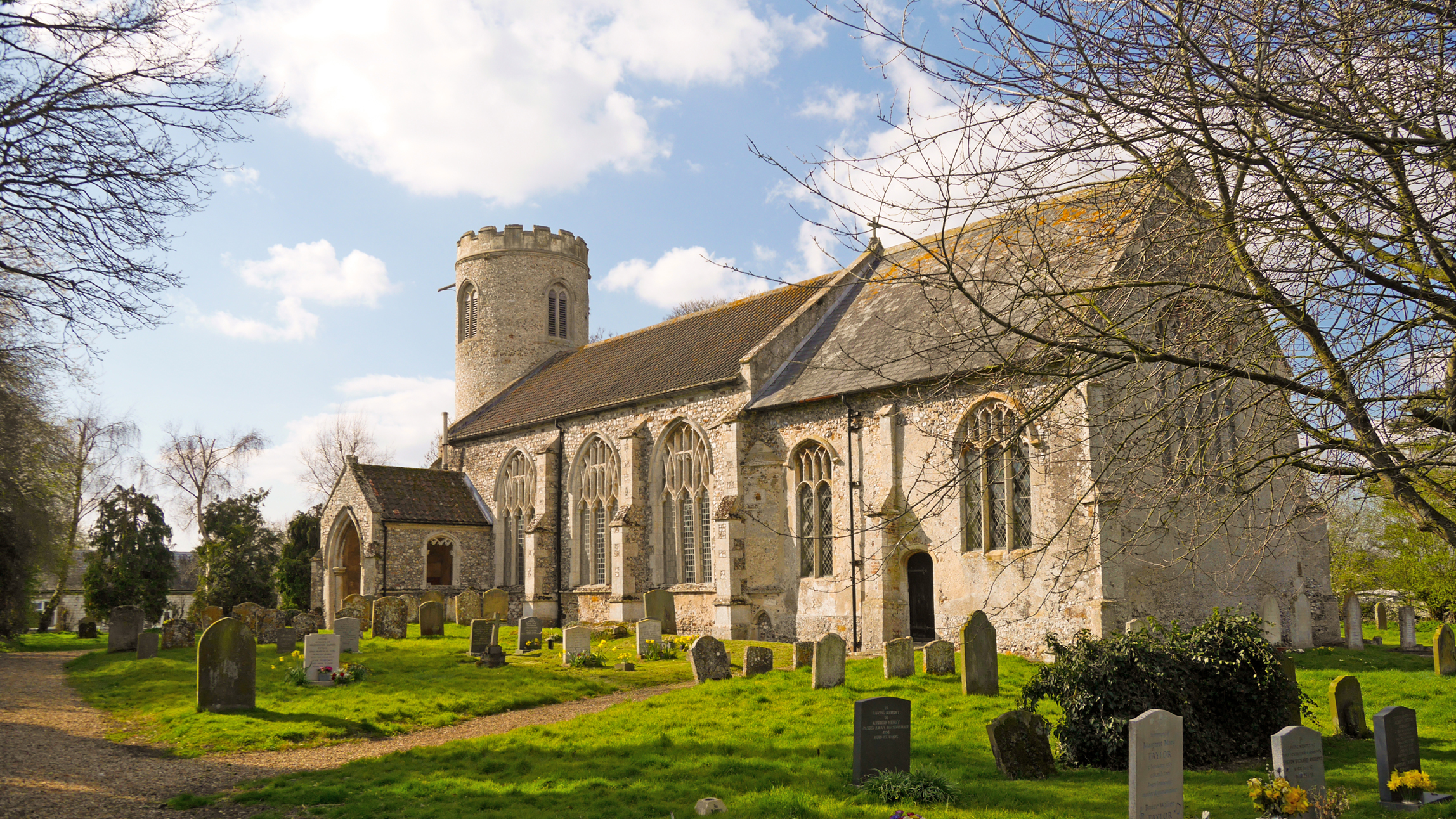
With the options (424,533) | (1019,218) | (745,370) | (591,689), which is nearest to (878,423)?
(745,370)

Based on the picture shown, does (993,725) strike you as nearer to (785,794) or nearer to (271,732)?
(785,794)

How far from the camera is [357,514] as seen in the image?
27328mm

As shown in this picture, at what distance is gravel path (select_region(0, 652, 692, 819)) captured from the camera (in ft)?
28.1

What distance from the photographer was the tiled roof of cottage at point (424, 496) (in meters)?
27.3

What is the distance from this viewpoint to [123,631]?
22359 millimetres

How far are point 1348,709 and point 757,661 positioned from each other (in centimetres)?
750

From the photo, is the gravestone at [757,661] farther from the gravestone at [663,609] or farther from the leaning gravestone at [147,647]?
the leaning gravestone at [147,647]

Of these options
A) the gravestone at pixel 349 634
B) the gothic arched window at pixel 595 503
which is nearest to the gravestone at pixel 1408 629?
the gothic arched window at pixel 595 503

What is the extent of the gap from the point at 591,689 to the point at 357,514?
15485mm

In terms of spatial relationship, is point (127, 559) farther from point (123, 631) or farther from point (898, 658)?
point (898, 658)

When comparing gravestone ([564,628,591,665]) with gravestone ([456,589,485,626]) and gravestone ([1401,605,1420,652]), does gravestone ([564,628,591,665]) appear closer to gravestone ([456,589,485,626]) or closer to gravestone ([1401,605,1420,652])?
gravestone ([456,589,485,626])

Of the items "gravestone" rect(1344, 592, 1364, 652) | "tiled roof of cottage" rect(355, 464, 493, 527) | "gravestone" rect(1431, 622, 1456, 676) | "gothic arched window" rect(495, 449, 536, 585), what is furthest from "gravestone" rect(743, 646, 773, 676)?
"tiled roof of cottage" rect(355, 464, 493, 527)

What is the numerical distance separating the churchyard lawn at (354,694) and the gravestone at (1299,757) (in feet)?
31.0

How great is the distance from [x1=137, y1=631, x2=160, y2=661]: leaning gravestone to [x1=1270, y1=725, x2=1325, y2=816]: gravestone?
827 inches
